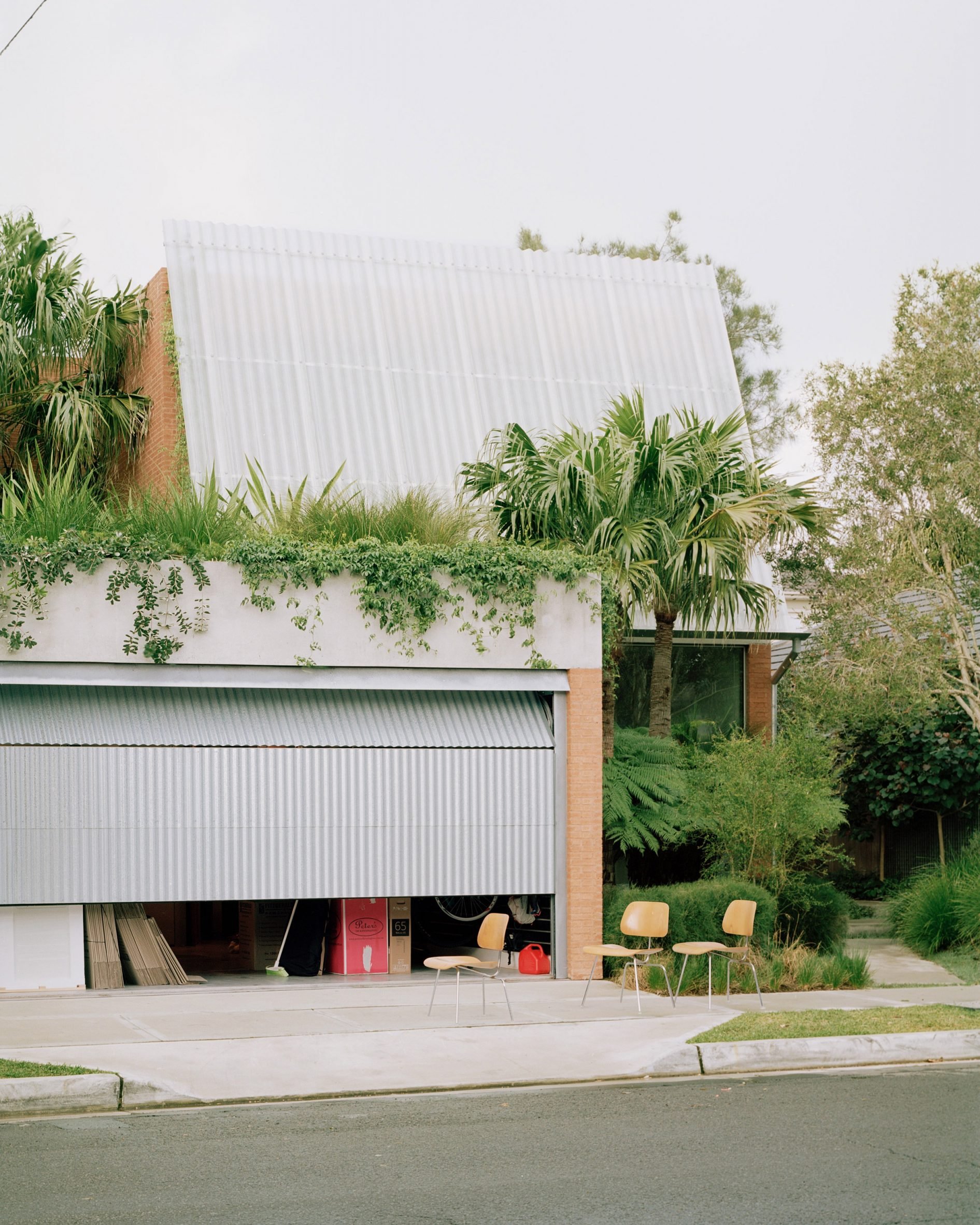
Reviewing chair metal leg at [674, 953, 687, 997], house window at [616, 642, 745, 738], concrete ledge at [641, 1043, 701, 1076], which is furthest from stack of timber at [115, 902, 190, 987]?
house window at [616, 642, 745, 738]

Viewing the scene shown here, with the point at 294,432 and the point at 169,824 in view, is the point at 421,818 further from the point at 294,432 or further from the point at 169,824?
the point at 294,432

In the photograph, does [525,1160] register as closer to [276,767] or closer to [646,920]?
[646,920]

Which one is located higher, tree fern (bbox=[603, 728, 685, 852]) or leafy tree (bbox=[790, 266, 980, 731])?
leafy tree (bbox=[790, 266, 980, 731])

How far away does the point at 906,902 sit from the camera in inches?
731

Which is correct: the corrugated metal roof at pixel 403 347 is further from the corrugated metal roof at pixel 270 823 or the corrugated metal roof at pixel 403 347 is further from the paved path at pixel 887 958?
the paved path at pixel 887 958

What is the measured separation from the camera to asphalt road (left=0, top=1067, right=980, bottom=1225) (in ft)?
21.8

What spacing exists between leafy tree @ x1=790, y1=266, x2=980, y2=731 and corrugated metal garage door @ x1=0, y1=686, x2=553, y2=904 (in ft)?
15.4

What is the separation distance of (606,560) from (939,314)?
5426 millimetres

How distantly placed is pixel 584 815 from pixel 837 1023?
4325 mm

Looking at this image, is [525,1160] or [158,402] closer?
[525,1160]


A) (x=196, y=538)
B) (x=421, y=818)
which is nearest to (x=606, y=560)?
(x=421, y=818)

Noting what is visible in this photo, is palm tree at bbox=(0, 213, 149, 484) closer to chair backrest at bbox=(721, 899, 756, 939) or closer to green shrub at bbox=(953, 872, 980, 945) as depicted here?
chair backrest at bbox=(721, 899, 756, 939)

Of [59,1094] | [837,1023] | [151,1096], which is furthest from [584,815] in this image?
[59,1094]

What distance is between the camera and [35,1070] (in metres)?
9.34
